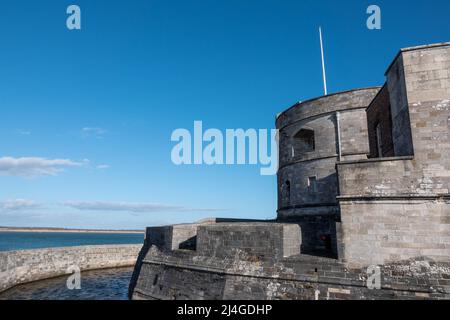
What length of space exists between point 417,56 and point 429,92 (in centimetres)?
121

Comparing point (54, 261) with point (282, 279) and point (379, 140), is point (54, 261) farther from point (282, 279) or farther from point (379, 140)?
point (379, 140)

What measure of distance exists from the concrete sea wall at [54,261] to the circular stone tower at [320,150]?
1663cm

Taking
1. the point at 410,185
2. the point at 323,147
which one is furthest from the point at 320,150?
the point at 410,185

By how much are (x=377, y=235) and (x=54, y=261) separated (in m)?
21.3

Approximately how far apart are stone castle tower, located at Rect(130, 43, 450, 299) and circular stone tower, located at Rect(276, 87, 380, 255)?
1.45 meters

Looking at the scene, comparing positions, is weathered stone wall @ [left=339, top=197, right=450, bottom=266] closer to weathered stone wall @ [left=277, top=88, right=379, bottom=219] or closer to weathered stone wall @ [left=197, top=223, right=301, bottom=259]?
weathered stone wall @ [left=197, top=223, right=301, bottom=259]

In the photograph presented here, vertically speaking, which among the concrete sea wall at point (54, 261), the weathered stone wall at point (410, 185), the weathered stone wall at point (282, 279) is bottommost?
the concrete sea wall at point (54, 261)

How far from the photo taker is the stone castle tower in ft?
25.0

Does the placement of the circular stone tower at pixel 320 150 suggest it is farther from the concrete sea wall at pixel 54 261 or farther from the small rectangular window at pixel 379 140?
the concrete sea wall at pixel 54 261

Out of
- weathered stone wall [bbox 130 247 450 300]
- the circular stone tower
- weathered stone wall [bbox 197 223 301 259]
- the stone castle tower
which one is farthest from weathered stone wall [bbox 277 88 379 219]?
weathered stone wall [bbox 130 247 450 300]

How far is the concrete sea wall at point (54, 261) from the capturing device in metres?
16.5

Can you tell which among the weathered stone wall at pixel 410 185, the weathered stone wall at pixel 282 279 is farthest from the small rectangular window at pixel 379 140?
the weathered stone wall at pixel 282 279

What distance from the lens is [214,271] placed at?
10.2 meters

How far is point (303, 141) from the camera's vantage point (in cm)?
1580
